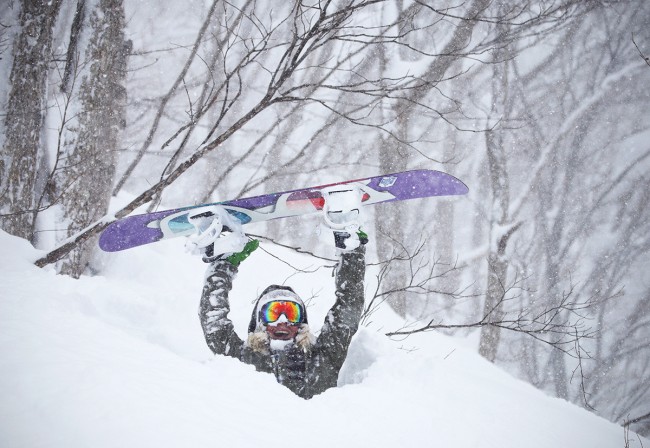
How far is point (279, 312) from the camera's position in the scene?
276 cm

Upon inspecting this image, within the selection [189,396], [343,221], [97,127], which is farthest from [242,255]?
[97,127]

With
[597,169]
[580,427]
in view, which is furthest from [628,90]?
[580,427]

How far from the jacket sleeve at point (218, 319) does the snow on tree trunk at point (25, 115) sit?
1.71 meters

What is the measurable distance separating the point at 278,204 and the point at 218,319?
1.11 metres

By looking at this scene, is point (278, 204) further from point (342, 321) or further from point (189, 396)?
point (189, 396)

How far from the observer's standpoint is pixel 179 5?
33.0ft

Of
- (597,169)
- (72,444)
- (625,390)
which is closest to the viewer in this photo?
(72,444)

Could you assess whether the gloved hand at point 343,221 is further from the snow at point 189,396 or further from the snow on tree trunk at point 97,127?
the snow on tree trunk at point 97,127

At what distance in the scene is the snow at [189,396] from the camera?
1110 millimetres

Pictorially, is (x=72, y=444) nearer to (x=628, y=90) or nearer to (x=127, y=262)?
(x=127, y=262)

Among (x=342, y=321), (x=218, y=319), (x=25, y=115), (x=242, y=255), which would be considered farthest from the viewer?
(x=25, y=115)

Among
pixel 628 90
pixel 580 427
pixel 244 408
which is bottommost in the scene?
pixel 580 427

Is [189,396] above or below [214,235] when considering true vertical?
below

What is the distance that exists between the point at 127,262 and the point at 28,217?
1.12 metres
